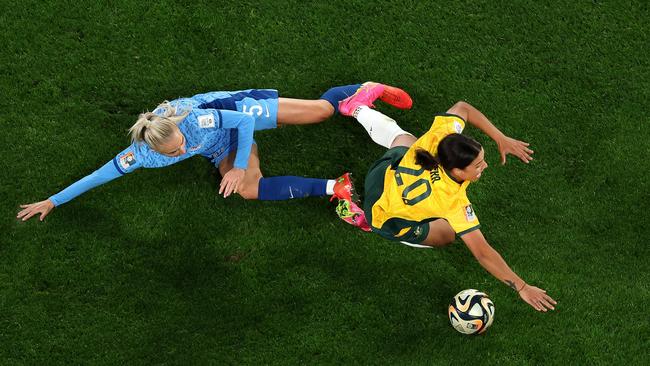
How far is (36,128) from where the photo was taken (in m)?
6.36

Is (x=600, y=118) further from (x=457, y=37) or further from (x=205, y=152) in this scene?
(x=205, y=152)

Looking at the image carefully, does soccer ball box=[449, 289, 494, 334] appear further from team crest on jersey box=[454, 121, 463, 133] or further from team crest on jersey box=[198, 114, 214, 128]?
team crest on jersey box=[198, 114, 214, 128]

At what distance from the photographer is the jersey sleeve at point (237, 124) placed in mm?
5477

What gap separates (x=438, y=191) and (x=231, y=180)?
5.52 feet

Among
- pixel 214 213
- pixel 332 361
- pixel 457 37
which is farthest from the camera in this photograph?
pixel 457 37

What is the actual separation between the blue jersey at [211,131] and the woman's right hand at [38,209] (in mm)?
79

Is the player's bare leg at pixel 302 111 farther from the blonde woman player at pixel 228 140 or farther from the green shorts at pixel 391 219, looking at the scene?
the green shorts at pixel 391 219

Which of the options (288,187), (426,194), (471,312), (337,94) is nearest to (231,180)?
(288,187)

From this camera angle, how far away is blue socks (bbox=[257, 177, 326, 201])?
238 inches

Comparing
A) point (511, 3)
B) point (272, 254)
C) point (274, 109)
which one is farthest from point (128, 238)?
point (511, 3)

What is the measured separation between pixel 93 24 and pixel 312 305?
3.38m

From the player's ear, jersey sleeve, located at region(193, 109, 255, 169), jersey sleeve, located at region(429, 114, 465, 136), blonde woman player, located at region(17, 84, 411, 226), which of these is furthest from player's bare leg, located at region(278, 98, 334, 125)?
the player's ear

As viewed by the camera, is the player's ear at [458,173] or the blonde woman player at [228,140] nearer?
the player's ear at [458,173]

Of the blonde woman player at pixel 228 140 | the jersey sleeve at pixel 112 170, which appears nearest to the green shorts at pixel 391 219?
the blonde woman player at pixel 228 140
